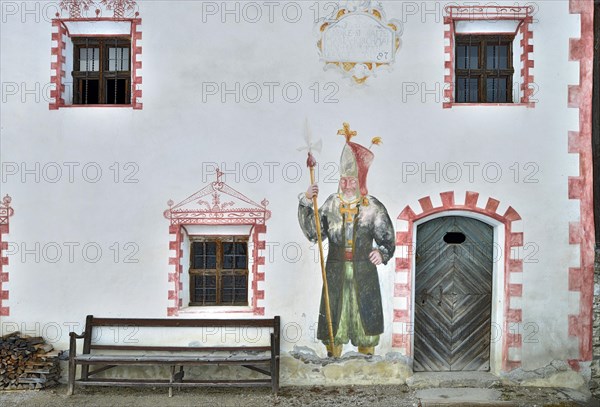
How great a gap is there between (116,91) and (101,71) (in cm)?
34

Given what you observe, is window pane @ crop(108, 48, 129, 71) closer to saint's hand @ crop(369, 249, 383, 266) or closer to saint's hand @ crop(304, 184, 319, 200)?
saint's hand @ crop(304, 184, 319, 200)

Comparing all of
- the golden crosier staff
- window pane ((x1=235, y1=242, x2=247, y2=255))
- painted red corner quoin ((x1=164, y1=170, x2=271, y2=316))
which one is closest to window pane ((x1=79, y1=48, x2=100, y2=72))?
painted red corner quoin ((x1=164, y1=170, x2=271, y2=316))

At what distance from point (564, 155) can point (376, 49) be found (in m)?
2.76

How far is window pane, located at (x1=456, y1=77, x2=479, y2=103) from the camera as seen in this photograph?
764 cm

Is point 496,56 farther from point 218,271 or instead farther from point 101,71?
point 101,71

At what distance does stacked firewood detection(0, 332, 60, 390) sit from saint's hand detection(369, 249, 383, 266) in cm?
425

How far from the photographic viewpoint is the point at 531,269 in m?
7.34

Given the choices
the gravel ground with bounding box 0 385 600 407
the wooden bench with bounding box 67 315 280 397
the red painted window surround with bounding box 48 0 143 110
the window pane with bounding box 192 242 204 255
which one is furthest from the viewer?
the window pane with bounding box 192 242 204 255

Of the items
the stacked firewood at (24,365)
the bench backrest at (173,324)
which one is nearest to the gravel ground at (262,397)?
the stacked firewood at (24,365)

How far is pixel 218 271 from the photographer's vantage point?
764 cm

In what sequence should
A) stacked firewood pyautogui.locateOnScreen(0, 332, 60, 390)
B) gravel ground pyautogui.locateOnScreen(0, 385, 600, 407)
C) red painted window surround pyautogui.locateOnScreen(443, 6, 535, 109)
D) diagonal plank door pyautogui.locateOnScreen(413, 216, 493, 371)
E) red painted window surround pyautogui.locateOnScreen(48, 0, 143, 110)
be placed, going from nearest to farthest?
1. gravel ground pyautogui.locateOnScreen(0, 385, 600, 407)
2. stacked firewood pyautogui.locateOnScreen(0, 332, 60, 390)
3. red painted window surround pyautogui.locateOnScreen(443, 6, 535, 109)
4. red painted window surround pyautogui.locateOnScreen(48, 0, 143, 110)
5. diagonal plank door pyautogui.locateOnScreen(413, 216, 493, 371)

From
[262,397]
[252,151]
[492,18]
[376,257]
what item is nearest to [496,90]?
[492,18]

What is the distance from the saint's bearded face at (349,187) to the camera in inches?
292

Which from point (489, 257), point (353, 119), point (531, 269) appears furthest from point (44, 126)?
point (531, 269)
